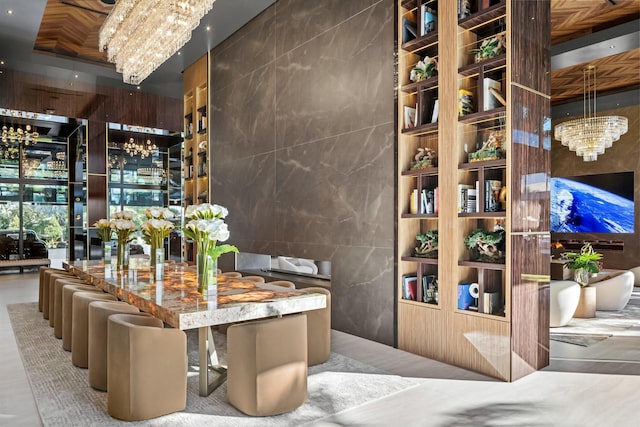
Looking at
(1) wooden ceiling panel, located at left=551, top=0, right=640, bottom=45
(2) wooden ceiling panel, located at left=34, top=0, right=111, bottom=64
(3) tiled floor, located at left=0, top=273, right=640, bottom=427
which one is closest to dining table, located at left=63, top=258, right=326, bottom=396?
(3) tiled floor, located at left=0, top=273, right=640, bottom=427

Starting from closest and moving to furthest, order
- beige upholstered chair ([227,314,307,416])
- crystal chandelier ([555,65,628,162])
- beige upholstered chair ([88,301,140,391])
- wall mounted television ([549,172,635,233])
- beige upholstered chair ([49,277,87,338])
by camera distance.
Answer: beige upholstered chair ([227,314,307,416]) < beige upholstered chair ([88,301,140,391]) < beige upholstered chair ([49,277,87,338]) < crystal chandelier ([555,65,628,162]) < wall mounted television ([549,172,635,233])

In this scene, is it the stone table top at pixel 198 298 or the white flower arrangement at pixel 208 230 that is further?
the white flower arrangement at pixel 208 230

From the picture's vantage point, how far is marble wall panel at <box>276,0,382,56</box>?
5078mm

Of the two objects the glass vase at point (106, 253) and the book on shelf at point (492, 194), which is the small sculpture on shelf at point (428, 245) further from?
the glass vase at point (106, 253)

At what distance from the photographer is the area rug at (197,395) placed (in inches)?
110

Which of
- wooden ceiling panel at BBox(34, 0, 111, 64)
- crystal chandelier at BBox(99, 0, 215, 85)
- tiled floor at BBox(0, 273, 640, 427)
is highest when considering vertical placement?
wooden ceiling panel at BBox(34, 0, 111, 64)

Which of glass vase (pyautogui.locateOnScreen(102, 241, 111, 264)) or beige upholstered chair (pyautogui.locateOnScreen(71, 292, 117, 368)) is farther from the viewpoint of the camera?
glass vase (pyautogui.locateOnScreen(102, 241, 111, 264))

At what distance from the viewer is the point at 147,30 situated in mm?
4863

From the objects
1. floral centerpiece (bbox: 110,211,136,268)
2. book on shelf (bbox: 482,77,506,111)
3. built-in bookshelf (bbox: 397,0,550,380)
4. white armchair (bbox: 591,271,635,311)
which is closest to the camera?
built-in bookshelf (bbox: 397,0,550,380)

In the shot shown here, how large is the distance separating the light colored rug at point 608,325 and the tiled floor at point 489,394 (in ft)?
2.23

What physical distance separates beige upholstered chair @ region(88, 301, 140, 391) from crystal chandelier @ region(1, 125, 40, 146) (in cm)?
1004

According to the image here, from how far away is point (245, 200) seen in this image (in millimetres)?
6957

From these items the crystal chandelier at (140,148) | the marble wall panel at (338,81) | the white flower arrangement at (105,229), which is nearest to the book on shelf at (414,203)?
the marble wall panel at (338,81)

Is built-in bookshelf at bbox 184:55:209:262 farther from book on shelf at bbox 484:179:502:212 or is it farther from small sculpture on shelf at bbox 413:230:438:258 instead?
book on shelf at bbox 484:179:502:212
